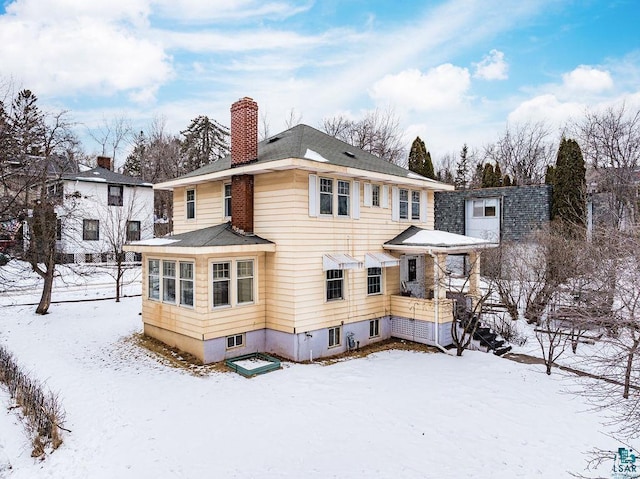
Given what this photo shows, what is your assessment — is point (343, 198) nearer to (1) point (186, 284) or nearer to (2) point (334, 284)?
(2) point (334, 284)

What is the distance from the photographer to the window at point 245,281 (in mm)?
12117

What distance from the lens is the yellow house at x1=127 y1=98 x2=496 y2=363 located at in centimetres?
1166

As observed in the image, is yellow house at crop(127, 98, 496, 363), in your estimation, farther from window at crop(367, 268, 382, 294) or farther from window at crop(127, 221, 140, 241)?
window at crop(127, 221, 140, 241)

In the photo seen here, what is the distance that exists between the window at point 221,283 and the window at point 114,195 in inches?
911

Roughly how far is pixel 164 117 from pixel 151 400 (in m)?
42.2

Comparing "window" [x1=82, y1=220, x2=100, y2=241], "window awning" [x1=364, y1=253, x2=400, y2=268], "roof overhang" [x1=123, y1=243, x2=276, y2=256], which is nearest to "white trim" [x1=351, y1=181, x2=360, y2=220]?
"window awning" [x1=364, y1=253, x2=400, y2=268]

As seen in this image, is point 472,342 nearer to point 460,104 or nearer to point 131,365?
point 131,365

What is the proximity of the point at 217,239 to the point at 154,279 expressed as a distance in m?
3.52

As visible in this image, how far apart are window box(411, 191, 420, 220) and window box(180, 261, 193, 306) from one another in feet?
29.5

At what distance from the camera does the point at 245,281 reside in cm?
1226

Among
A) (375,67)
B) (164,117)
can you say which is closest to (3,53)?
(375,67)

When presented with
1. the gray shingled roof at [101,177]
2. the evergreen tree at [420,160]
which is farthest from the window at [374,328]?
the evergreen tree at [420,160]

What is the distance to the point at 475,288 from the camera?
15.5m

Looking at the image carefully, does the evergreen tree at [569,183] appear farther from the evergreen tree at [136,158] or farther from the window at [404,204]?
the evergreen tree at [136,158]
